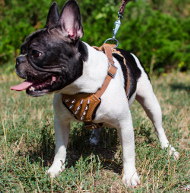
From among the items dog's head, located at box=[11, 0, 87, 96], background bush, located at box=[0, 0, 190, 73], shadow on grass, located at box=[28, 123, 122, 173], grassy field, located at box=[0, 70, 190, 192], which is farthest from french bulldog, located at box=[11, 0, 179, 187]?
background bush, located at box=[0, 0, 190, 73]

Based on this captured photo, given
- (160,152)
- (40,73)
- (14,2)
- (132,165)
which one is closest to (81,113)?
(40,73)

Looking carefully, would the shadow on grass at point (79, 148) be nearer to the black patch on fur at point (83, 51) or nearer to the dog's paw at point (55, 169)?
the dog's paw at point (55, 169)

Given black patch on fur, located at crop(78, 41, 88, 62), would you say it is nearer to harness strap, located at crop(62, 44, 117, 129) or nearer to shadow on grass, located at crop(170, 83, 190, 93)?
harness strap, located at crop(62, 44, 117, 129)

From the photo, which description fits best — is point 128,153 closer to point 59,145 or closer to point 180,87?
point 59,145

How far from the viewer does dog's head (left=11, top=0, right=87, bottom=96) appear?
2.06 metres

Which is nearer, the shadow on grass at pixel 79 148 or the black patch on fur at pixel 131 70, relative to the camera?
the black patch on fur at pixel 131 70

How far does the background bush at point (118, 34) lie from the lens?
7.04 meters

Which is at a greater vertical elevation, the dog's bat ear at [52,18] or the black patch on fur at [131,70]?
the dog's bat ear at [52,18]

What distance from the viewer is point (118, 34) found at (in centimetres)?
738

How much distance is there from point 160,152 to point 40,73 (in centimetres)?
155

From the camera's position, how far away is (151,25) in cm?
769

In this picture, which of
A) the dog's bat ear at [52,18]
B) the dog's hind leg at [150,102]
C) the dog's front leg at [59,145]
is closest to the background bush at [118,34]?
the dog's hind leg at [150,102]

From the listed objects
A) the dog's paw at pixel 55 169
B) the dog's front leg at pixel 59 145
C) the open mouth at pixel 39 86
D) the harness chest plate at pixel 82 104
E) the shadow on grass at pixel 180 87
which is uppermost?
the open mouth at pixel 39 86

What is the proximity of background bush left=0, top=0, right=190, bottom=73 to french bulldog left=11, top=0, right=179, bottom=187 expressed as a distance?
460 cm
